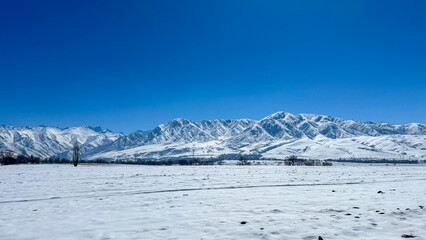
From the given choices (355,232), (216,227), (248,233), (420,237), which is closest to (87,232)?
(216,227)

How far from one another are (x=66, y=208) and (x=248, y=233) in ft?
33.5

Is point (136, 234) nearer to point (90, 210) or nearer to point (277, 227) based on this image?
point (277, 227)

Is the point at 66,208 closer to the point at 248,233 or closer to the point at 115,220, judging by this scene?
the point at 115,220

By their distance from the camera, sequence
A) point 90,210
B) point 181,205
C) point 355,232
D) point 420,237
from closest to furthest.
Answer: point 420,237 → point 355,232 → point 90,210 → point 181,205

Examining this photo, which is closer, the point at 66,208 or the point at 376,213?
the point at 376,213

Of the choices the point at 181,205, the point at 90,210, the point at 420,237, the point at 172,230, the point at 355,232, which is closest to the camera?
the point at 420,237

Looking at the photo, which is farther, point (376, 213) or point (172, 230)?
point (376, 213)

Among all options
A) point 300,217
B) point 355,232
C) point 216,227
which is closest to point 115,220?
point 216,227

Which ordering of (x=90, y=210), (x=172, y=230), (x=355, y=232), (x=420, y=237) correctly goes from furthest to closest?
(x=90, y=210)
(x=172, y=230)
(x=355, y=232)
(x=420, y=237)

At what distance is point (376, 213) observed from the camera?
1260cm

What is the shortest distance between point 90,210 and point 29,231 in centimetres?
407

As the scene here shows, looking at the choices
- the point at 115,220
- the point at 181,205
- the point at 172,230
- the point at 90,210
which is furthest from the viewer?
the point at 181,205

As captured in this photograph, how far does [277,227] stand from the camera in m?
10.5

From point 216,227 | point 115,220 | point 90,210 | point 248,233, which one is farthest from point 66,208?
point 248,233
